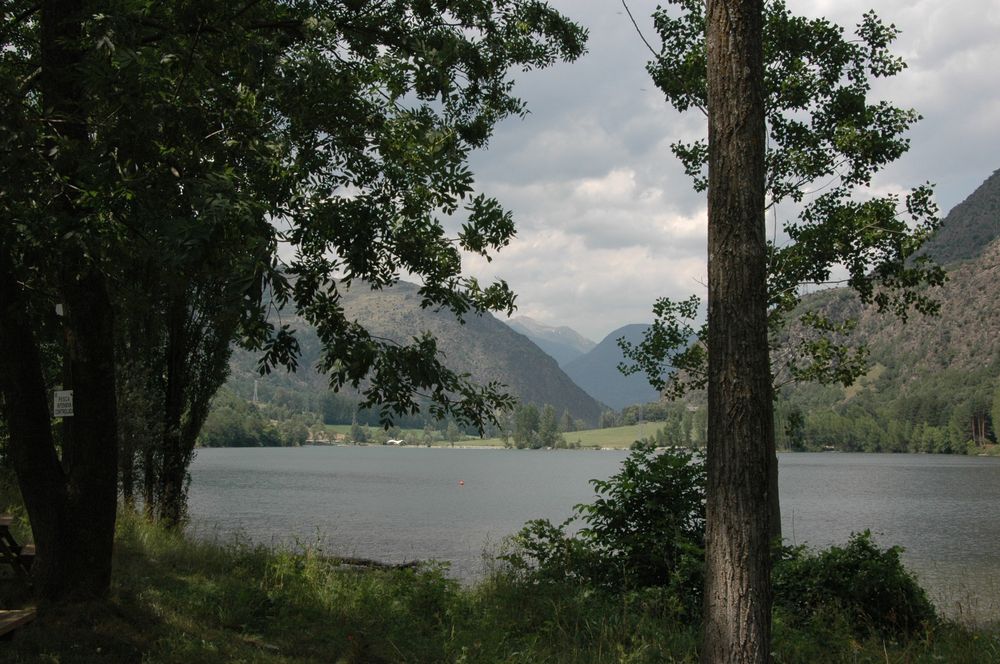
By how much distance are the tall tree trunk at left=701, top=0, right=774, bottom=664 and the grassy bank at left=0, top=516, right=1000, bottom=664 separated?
1.49 m

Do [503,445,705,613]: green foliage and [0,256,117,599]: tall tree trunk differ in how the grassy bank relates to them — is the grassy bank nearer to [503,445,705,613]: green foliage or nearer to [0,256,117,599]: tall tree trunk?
[0,256,117,599]: tall tree trunk

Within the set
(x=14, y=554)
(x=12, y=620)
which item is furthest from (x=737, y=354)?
(x=14, y=554)

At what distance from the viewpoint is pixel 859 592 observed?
955cm

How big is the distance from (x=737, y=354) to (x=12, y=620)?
5.39 metres

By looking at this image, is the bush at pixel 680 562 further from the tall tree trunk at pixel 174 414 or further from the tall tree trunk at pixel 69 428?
the tall tree trunk at pixel 174 414

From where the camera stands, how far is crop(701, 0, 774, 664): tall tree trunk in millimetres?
4930

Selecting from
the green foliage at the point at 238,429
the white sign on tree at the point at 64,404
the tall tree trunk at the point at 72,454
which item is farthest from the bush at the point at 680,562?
the green foliage at the point at 238,429

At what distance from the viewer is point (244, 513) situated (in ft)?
112

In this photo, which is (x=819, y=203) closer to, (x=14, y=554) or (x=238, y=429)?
(x=14, y=554)

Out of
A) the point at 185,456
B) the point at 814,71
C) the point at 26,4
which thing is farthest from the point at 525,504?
the point at 26,4

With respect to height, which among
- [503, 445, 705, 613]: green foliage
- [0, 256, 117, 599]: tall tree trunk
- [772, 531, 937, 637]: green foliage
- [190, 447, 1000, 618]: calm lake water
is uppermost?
[0, 256, 117, 599]: tall tree trunk

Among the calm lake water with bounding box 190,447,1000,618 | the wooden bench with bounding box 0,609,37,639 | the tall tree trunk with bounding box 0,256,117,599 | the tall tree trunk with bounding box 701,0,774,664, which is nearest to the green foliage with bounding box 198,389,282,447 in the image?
the calm lake water with bounding box 190,447,1000,618

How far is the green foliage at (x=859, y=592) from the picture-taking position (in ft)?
30.7

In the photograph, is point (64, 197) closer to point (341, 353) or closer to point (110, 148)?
→ point (110, 148)
